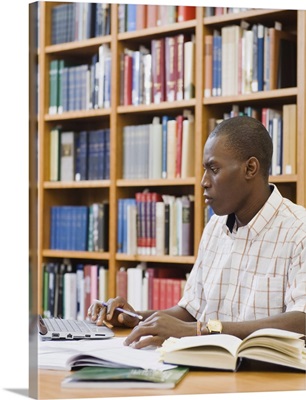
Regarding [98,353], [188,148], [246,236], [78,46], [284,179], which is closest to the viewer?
[98,353]

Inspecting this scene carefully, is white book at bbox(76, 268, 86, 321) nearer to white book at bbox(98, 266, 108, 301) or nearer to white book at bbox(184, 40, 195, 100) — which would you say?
white book at bbox(98, 266, 108, 301)

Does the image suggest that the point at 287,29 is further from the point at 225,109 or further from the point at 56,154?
the point at 56,154

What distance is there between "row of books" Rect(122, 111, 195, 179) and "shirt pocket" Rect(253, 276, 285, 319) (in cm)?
110

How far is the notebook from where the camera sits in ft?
5.74

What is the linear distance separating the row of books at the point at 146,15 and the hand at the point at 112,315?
53.9 inches

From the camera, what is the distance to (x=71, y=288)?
297cm

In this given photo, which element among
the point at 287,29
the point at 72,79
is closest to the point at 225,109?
the point at 287,29

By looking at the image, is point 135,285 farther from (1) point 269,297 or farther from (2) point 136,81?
(1) point 269,297

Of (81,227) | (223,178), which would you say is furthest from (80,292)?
(223,178)

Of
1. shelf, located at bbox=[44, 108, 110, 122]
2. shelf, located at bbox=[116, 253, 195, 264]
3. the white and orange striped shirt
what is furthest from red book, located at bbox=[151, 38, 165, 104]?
the white and orange striped shirt

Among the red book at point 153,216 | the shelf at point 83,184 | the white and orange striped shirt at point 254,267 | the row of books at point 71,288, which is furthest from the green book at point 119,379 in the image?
the shelf at point 83,184

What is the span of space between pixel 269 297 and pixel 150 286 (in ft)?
3.70

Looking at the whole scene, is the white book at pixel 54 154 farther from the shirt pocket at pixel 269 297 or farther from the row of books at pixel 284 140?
the shirt pocket at pixel 269 297
